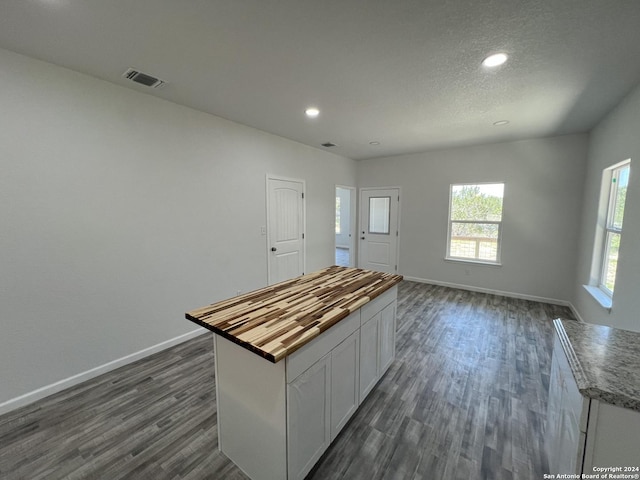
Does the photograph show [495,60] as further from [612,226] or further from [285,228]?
[285,228]

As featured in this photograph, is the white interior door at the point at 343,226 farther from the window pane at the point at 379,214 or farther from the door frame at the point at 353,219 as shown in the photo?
the window pane at the point at 379,214

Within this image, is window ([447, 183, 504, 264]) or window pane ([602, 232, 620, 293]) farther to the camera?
window ([447, 183, 504, 264])

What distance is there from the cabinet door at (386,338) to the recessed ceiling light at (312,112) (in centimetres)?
228

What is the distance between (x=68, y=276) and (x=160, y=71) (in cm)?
189

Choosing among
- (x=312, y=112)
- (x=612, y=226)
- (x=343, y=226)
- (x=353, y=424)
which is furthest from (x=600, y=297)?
(x=343, y=226)

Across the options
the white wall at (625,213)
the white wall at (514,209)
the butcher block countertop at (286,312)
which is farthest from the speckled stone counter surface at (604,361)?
the white wall at (514,209)

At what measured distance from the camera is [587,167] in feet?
12.6

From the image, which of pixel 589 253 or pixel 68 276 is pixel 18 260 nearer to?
pixel 68 276

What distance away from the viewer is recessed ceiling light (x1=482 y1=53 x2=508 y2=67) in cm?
190

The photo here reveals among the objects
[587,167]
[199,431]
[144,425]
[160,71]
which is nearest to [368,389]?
[199,431]

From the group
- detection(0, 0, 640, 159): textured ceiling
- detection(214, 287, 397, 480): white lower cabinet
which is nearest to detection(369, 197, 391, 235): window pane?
detection(0, 0, 640, 159): textured ceiling

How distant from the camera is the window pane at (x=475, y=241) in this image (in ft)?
15.6

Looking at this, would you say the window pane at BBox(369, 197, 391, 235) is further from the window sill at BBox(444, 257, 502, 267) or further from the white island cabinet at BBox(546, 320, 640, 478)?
the white island cabinet at BBox(546, 320, 640, 478)

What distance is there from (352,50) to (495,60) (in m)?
1.09
